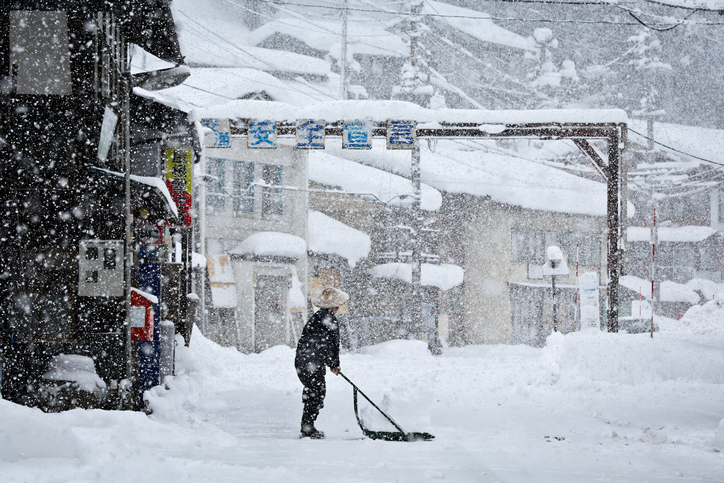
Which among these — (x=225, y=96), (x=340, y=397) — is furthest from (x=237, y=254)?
(x=340, y=397)

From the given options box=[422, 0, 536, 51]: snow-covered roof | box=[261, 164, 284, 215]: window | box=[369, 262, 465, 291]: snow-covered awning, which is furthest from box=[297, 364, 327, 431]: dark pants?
box=[422, 0, 536, 51]: snow-covered roof

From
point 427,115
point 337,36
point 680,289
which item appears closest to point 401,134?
point 427,115

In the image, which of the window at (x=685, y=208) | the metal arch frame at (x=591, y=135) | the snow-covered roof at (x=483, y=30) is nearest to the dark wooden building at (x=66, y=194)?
the metal arch frame at (x=591, y=135)

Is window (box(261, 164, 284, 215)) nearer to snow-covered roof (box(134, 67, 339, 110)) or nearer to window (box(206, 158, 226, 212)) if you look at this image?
window (box(206, 158, 226, 212))

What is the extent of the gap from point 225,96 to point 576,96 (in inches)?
1179

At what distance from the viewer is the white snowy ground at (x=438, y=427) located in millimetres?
5285

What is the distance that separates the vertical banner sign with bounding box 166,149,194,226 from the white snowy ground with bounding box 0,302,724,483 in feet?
9.58

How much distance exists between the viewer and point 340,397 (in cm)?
1090

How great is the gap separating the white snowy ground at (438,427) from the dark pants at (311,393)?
0.31m

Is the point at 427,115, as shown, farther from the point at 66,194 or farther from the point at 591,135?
the point at 66,194

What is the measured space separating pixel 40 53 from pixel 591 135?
13.8 meters

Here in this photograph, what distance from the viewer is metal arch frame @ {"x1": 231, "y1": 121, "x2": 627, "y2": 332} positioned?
17281 millimetres

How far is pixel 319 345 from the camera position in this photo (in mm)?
7629

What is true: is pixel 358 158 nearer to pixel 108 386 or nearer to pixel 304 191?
pixel 304 191
